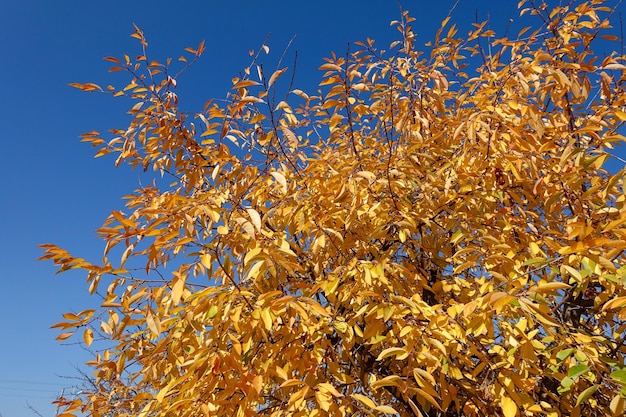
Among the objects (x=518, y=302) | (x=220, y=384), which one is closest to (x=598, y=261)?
(x=518, y=302)

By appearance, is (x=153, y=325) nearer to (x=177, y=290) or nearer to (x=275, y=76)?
(x=177, y=290)

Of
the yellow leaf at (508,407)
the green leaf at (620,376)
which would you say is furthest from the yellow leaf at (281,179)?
the green leaf at (620,376)

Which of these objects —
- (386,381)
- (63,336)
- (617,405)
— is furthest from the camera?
(63,336)

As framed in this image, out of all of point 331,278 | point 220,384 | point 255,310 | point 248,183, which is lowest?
point 220,384

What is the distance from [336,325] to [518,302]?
2.07ft

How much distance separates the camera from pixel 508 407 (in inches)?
57.6

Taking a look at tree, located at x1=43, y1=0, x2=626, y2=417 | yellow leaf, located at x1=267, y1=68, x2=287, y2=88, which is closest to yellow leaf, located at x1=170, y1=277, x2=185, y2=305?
tree, located at x1=43, y1=0, x2=626, y2=417

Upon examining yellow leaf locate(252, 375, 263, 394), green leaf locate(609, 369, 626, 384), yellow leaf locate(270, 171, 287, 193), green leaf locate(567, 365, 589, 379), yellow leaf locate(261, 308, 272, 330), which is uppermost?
yellow leaf locate(270, 171, 287, 193)

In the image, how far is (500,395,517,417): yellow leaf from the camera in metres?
1.44

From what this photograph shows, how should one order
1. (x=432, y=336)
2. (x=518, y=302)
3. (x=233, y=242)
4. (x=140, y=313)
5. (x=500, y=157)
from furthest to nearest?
(x=500, y=157) < (x=233, y=242) < (x=140, y=313) < (x=432, y=336) < (x=518, y=302)

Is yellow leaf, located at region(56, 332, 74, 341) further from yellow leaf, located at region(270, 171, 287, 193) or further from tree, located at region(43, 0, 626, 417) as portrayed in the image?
yellow leaf, located at region(270, 171, 287, 193)

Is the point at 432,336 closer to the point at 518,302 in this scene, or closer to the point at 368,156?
the point at 518,302

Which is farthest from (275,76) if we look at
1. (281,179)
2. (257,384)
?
(257,384)

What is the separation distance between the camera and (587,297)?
2.57 meters
